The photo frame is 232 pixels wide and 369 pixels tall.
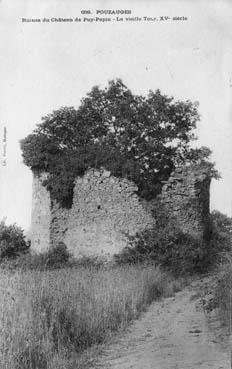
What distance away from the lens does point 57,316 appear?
6.21 m

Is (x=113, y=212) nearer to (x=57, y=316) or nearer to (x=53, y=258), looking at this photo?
(x=53, y=258)

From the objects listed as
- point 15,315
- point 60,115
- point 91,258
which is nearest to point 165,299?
point 15,315

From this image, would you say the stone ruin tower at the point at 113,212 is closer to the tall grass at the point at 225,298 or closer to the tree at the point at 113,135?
the tree at the point at 113,135

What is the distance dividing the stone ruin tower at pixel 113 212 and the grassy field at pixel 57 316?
7339 mm

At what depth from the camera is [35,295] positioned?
20.4ft

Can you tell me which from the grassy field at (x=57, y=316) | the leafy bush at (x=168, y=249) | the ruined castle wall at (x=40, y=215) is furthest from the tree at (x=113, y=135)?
the grassy field at (x=57, y=316)

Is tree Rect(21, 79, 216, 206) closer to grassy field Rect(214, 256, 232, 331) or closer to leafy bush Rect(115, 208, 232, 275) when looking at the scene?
leafy bush Rect(115, 208, 232, 275)

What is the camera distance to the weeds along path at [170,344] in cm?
520

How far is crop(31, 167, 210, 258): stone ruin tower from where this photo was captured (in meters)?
16.7

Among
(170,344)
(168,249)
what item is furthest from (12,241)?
(170,344)

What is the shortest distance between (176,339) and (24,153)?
47.1 feet

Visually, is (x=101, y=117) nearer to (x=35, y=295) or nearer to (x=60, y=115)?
(x=60, y=115)

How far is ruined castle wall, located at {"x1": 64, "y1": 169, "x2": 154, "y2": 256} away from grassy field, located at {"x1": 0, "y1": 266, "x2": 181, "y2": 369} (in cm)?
724

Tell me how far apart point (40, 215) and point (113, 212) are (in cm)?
388
